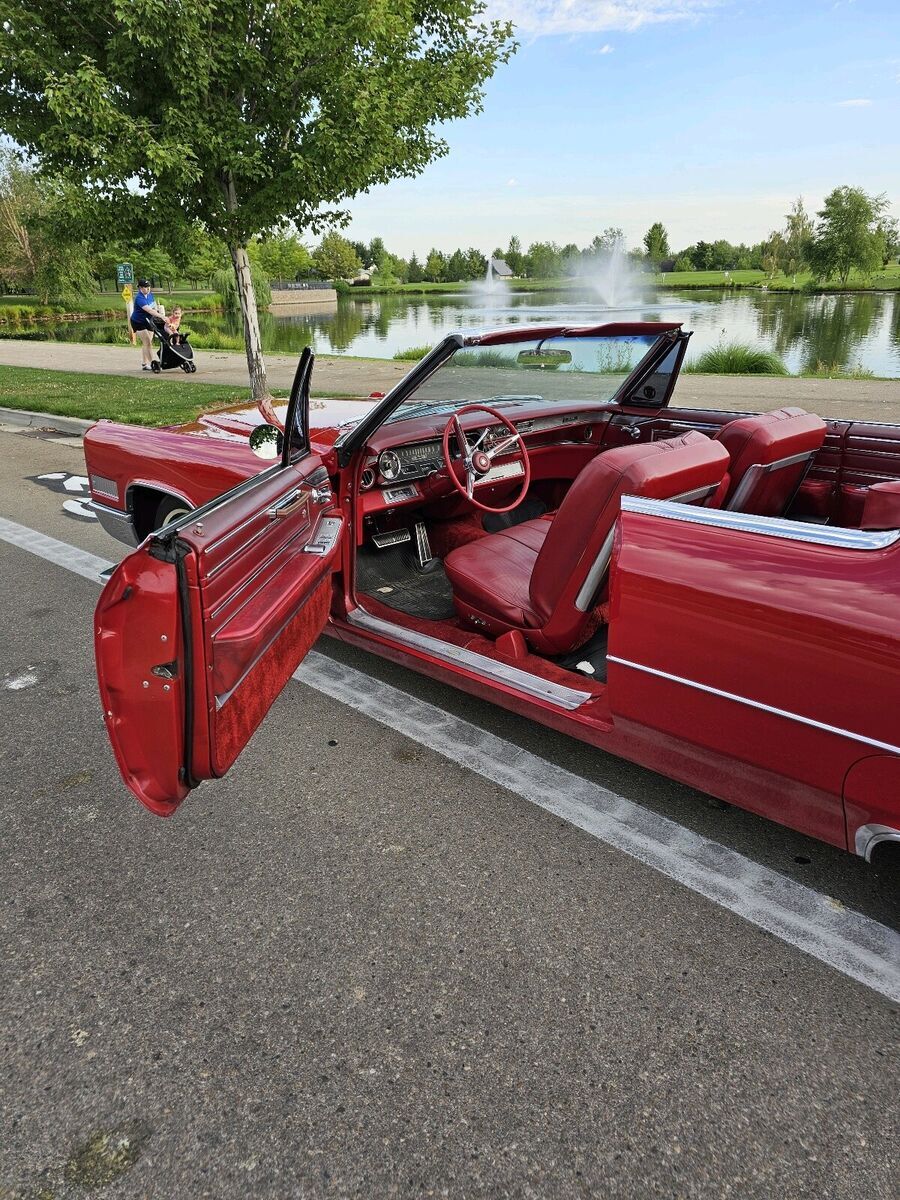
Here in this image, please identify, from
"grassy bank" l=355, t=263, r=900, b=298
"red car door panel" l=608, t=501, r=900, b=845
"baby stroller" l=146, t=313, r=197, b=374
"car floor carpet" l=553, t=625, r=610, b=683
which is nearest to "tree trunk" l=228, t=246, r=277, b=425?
Answer: "baby stroller" l=146, t=313, r=197, b=374

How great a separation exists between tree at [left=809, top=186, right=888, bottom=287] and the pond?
17.4m

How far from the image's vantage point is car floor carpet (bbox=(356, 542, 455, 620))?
11.3 feet

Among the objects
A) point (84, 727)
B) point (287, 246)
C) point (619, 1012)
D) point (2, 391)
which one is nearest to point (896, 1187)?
point (619, 1012)

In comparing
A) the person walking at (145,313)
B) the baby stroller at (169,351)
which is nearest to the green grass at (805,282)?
the baby stroller at (169,351)

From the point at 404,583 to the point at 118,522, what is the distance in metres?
1.49

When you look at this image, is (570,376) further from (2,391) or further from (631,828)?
(2,391)

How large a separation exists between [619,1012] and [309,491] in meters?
1.78

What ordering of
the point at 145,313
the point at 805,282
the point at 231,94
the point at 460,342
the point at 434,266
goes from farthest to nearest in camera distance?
the point at 434,266 < the point at 805,282 < the point at 145,313 < the point at 231,94 < the point at 460,342

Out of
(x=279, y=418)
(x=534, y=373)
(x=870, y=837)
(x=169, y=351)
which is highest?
(x=169, y=351)

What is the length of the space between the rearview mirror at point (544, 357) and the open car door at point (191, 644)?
1445 millimetres

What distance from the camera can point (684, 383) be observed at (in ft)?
38.4

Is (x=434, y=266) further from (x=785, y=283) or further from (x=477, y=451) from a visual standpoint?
(x=477, y=451)

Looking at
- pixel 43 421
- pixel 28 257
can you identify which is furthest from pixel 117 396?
pixel 28 257

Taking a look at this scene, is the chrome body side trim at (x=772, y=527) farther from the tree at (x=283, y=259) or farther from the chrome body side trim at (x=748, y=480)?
the tree at (x=283, y=259)
